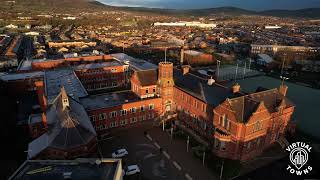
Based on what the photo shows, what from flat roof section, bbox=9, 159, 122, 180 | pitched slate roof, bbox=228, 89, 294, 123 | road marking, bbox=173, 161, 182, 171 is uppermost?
pitched slate roof, bbox=228, 89, 294, 123

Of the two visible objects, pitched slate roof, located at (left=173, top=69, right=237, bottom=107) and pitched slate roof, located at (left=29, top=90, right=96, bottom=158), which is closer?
pitched slate roof, located at (left=29, top=90, right=96, bottom=158)

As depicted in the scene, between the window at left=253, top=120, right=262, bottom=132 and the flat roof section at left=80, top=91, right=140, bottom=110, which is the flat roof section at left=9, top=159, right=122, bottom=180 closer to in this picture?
the flat roof section at left=80, top=91, right=140, bottom=110

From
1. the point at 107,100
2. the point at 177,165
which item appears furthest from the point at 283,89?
the point at 107,100

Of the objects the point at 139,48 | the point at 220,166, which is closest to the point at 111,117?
the point at 220,166

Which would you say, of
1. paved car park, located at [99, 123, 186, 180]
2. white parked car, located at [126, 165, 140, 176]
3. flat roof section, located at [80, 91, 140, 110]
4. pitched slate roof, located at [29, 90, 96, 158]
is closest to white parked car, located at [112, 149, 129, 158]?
paved car park, located at [99, 123, 186, 180]

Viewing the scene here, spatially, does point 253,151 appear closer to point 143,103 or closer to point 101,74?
point 143,103

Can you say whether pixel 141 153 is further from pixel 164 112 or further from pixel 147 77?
pixel 147 77
